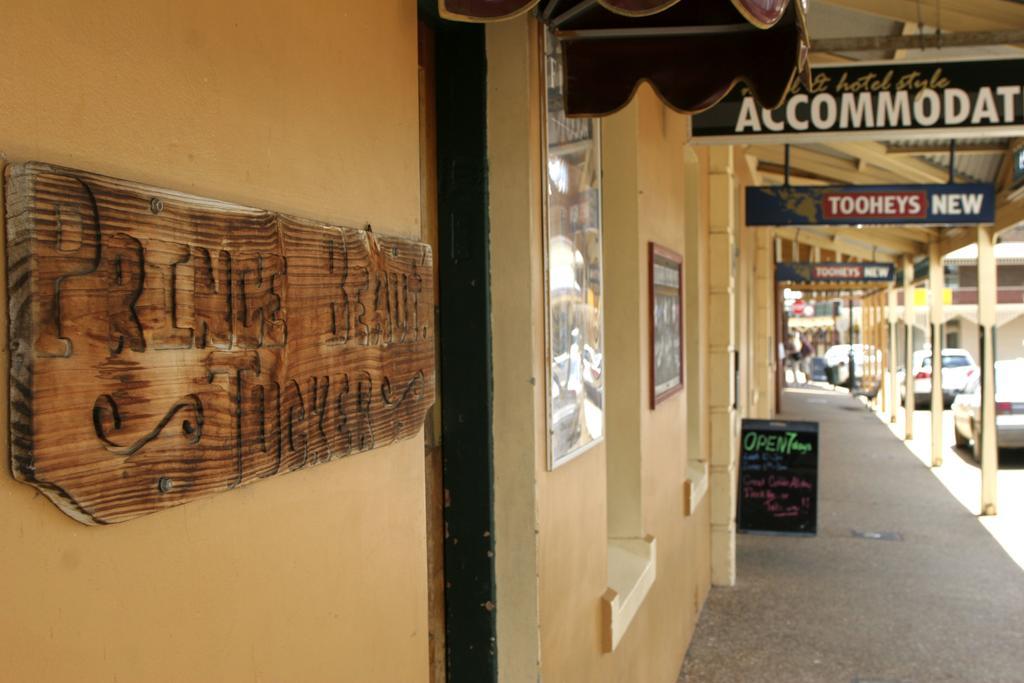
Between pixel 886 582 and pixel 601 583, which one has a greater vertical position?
pixel 601 583

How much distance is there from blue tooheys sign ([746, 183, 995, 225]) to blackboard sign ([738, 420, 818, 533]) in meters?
1.70

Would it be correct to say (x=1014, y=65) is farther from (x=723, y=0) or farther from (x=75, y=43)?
(x=75, y=43)

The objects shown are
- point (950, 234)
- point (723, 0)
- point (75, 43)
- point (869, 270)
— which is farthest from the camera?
point (869, 270)

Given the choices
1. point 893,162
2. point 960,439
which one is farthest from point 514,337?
point 960,439

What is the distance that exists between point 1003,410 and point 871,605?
843 centimetres

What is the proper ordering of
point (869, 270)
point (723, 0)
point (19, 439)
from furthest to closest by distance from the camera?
point (869, 270) → point (723, 0) → point (19, 439)

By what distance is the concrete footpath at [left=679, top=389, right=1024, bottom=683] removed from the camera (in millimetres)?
5926

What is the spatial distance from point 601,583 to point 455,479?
1.13 metres

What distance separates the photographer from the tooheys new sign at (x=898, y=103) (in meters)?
5.07

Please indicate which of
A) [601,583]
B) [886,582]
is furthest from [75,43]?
[886,582]

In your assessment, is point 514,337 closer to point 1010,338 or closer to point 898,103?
point 898,103

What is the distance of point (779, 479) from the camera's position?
8.22 metres

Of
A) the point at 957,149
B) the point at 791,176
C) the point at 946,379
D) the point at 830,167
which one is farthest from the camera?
the point at 946,379

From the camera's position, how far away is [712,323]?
25.3ft
